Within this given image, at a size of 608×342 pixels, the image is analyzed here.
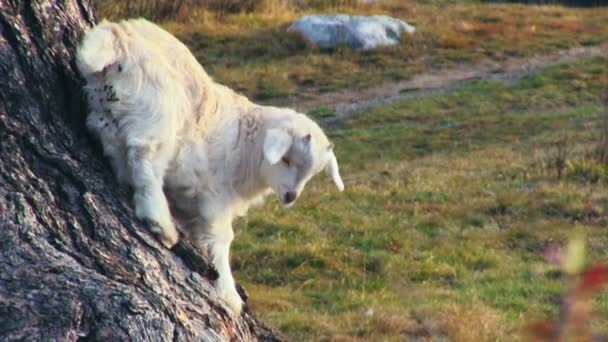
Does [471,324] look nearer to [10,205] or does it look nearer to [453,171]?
[10,205]

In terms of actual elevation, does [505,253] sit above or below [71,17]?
below

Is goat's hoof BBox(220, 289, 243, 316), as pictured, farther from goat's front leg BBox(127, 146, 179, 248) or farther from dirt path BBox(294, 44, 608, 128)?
dirt path BBox(294, 44, 608, 128)

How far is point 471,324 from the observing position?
6.48 m

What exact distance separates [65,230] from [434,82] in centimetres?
1599

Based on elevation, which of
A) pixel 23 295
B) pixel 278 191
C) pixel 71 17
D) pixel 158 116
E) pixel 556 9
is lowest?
pixel 556 9

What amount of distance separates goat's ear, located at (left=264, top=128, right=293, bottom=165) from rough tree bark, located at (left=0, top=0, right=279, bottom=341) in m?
0.91

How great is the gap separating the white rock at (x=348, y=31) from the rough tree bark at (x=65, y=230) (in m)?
16.2

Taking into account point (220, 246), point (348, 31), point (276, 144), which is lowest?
point (348, 31)

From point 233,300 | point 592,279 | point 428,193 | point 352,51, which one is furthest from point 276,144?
point 352,51

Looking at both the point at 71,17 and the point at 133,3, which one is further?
the point at 133,3

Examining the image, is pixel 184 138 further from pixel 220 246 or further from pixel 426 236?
pixel 426 236

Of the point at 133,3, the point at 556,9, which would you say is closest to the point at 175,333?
the point at 133,3

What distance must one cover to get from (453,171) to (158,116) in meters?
A: 8.84

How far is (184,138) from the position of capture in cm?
453
